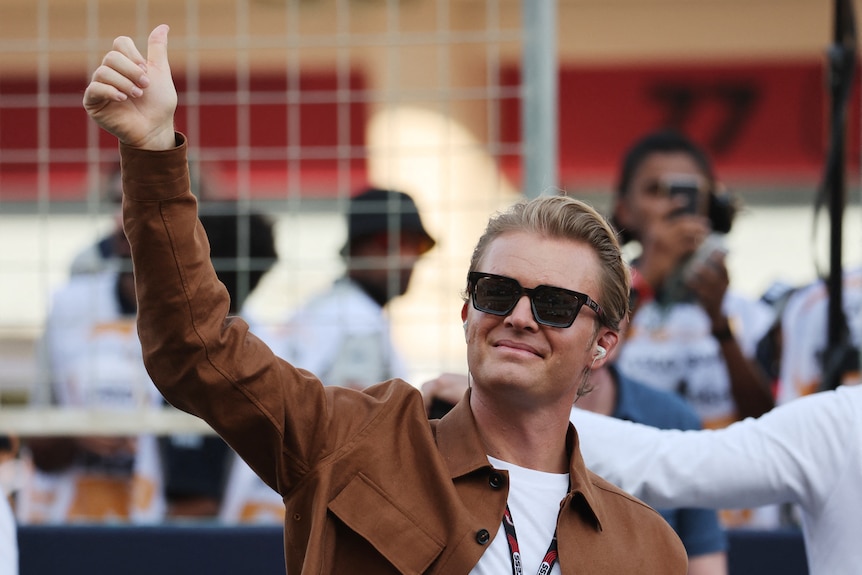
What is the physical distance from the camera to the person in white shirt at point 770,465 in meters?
2.52

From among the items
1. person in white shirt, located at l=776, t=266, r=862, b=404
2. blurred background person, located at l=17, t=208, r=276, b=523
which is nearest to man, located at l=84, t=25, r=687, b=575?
blurred background person, located at l=17, t=208, r=276, b=523

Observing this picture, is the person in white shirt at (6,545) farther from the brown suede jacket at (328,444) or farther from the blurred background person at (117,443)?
the blurred background person at (117,443)

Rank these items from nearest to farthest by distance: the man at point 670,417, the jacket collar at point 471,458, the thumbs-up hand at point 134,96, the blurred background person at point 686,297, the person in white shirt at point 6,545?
the thumbs-up hand at point 134,96 → the jacket collar at point 471,458 → the person in white shirt at point 6,545 → the man at point 670,417 → the blurred background person at point 686,297

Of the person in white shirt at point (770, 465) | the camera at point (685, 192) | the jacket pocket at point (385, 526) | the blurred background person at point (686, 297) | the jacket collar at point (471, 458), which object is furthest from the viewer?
the camera at point (685, 192)

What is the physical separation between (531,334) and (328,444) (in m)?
0.40

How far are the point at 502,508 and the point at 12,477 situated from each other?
7.62ft

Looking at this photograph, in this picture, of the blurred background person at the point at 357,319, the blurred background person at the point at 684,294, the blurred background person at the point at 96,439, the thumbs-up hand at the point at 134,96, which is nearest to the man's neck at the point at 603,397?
the blurred background person at the point at 357,319

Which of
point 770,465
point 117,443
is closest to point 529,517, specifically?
point 770,465

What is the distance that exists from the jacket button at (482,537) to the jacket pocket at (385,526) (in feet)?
0.20

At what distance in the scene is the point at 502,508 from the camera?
216cm

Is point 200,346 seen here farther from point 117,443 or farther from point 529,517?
point 117,443

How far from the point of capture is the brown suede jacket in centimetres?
193

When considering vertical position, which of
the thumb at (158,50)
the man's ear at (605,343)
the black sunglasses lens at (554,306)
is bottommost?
the man's ear at (605,343)

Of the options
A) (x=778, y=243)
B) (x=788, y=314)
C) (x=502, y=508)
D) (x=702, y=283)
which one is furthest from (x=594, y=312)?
(x=778, y=243)
